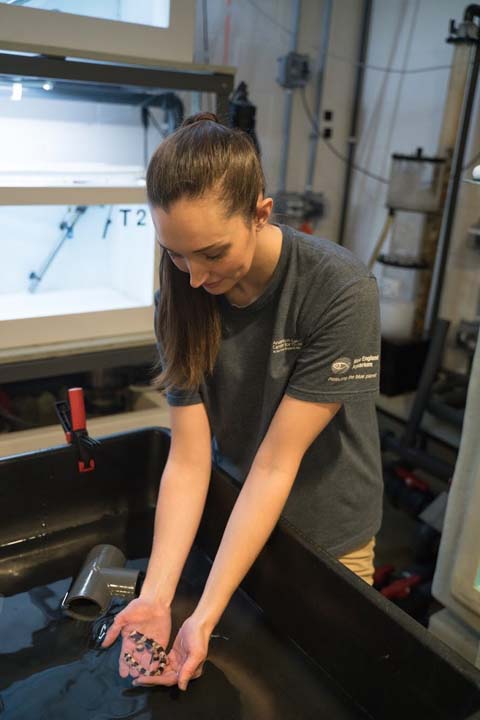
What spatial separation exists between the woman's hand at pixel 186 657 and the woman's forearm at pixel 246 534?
0.07 feet

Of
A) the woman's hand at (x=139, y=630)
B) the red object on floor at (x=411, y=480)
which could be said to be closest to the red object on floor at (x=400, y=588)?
the red object on floor at (x=411, y=480)

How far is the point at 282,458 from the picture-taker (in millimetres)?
848

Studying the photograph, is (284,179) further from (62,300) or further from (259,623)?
(259,623)

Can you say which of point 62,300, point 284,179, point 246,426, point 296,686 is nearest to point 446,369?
point 284,179

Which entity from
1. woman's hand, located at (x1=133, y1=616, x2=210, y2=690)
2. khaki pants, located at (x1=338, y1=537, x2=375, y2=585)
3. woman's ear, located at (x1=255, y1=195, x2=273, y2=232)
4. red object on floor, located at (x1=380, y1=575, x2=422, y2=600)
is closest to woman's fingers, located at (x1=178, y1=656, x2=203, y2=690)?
woman's hand, located at (x1=133, y1=616, x2=210, y2=690)

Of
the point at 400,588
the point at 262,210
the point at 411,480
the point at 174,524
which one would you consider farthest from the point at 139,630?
the point at 411,480

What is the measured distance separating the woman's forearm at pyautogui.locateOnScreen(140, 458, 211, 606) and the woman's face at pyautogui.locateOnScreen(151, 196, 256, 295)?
0.31m

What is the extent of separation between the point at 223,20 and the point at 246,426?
1.65m

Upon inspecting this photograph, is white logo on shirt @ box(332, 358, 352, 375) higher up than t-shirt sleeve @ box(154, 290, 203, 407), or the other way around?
white logo on shirt @ box(332, 358, 352, 375)

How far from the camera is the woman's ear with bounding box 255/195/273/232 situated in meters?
0.80

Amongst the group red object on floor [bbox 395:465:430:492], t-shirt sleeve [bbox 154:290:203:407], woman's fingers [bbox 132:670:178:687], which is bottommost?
red object on floor [bbox 395:465:430:492]

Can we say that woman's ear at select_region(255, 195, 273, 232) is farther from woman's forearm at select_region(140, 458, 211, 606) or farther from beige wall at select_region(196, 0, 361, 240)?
beige wall at select_region(196, 0, 361, 240)

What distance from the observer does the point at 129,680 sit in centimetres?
75

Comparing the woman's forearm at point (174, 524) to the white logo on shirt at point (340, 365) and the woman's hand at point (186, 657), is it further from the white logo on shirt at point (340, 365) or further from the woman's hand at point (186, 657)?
the white logo on shirt at point (340, 365)
